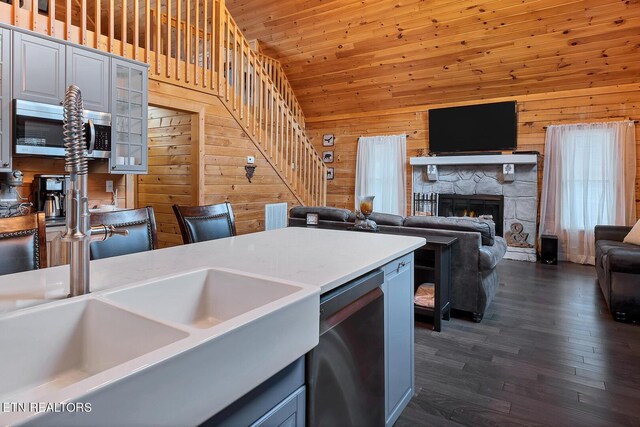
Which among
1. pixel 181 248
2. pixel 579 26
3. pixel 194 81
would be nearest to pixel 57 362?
pixel 181 248

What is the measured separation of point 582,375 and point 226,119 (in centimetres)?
451

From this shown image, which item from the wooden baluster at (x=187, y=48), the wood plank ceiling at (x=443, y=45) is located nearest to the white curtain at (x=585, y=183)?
the wood plank ceiling at (x=443, y=45)

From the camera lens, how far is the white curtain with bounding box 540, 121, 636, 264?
544 centimetres

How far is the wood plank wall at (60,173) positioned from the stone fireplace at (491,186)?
4.80 meters

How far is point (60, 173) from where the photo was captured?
3.57 metres

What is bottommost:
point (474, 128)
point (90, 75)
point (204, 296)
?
point (204, 296)

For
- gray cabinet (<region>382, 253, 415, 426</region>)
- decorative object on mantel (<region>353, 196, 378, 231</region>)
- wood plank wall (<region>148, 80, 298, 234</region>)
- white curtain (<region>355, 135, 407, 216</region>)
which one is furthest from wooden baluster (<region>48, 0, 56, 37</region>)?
white curtain (<region>355, 135, 407, 216</region>)

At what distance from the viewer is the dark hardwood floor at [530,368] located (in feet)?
6.47

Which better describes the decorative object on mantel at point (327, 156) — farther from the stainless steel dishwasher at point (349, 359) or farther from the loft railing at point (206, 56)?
the stainless steel dishwasher at point (349, 359)

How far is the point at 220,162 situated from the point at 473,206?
4312mm

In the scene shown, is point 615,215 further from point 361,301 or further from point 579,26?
point 361,301

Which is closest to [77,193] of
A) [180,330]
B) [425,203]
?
[180,330]

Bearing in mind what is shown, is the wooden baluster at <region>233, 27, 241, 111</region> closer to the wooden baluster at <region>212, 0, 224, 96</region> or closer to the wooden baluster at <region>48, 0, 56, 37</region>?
the wooden baluster at <region>212, 0, 224, 96</region>

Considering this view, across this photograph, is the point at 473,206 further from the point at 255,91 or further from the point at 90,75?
the point at 90,75
